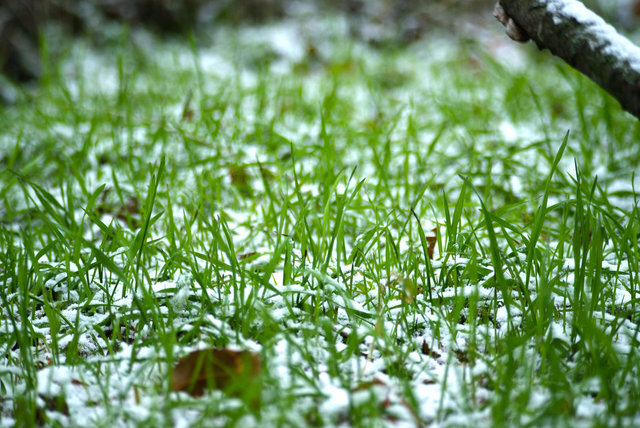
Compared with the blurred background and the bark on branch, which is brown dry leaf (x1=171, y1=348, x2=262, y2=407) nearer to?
the bark on branch

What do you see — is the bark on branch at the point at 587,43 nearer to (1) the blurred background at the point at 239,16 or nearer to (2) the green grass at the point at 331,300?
(2) the green grass at the point at 331,300

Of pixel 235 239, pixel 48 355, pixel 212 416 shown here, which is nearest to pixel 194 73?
pixel 235 239

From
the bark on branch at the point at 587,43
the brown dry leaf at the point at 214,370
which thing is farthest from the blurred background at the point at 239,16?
the brown dry leaf at the point at 214,370

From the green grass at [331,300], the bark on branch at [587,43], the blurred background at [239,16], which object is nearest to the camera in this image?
the green grass at [331,300]

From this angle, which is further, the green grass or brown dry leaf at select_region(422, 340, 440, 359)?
brown dry leaf at select_region(422, 340, 440, 359)

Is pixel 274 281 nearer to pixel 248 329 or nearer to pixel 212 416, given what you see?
pixel 248 329

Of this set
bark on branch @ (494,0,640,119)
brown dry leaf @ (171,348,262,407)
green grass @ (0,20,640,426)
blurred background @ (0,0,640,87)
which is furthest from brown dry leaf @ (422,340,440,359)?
blurred background @ (0,0,640,87)
